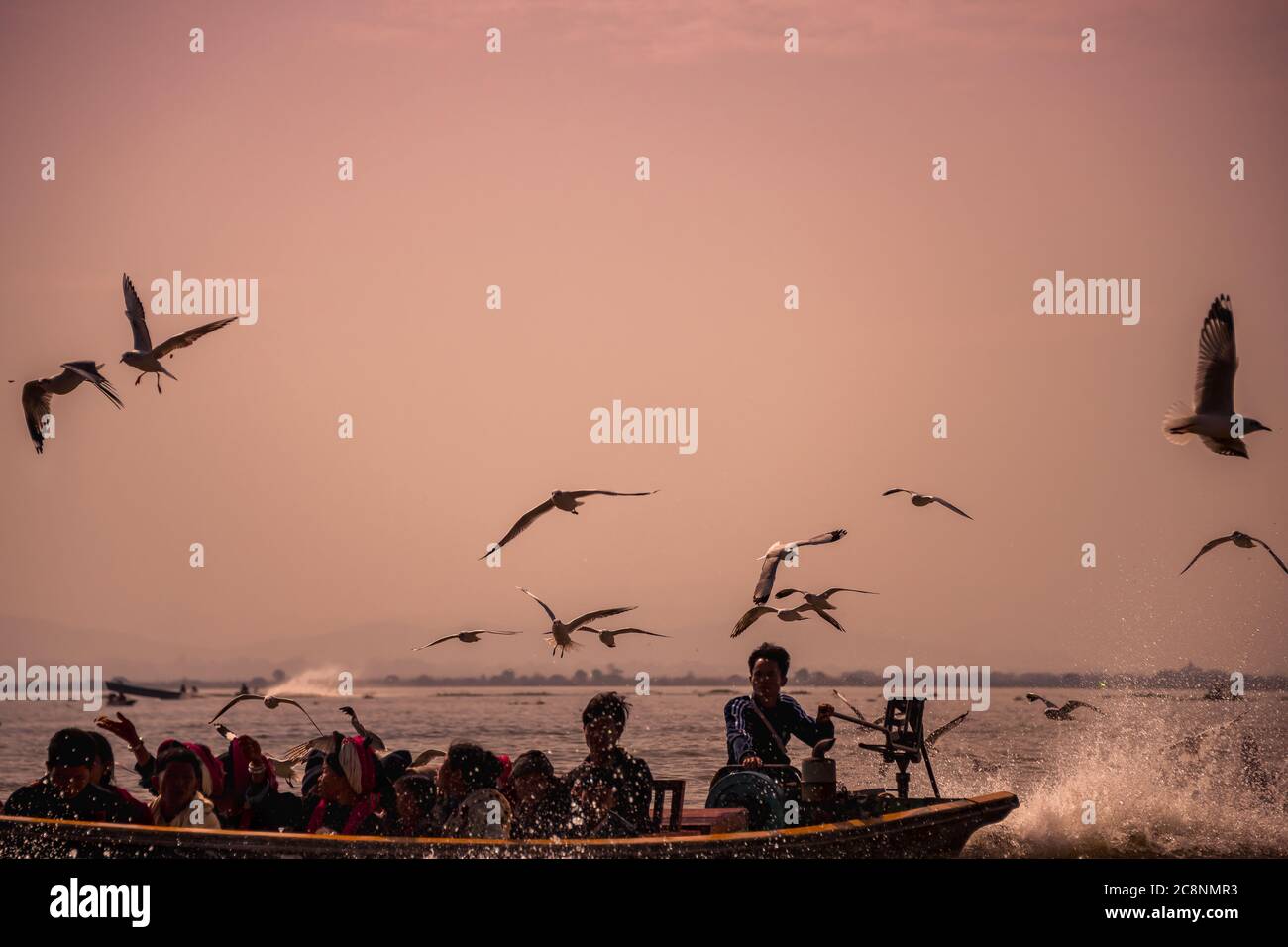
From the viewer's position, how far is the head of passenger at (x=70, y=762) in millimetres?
12586

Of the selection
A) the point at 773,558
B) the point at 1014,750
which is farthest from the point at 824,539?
the point at 1014,750

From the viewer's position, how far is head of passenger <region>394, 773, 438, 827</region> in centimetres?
1223

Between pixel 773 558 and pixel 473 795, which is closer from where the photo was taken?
pixel 473 795

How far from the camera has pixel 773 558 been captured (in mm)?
16172

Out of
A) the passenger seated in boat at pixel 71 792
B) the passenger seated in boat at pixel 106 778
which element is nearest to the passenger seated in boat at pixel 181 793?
the passenger seated in boat at pixel 106 778

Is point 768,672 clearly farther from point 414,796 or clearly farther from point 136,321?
point 136,321

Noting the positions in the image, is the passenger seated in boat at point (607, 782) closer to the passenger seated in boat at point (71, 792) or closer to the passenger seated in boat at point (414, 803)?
the passenger seated in boat at point (414, 803)

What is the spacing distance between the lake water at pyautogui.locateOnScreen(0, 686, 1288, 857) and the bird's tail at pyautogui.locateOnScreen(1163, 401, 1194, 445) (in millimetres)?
4052

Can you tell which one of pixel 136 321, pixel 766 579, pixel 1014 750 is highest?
pixel 136 321

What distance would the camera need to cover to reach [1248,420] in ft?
53.2

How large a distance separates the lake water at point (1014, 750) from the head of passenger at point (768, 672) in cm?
282

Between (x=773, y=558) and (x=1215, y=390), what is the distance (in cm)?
459
